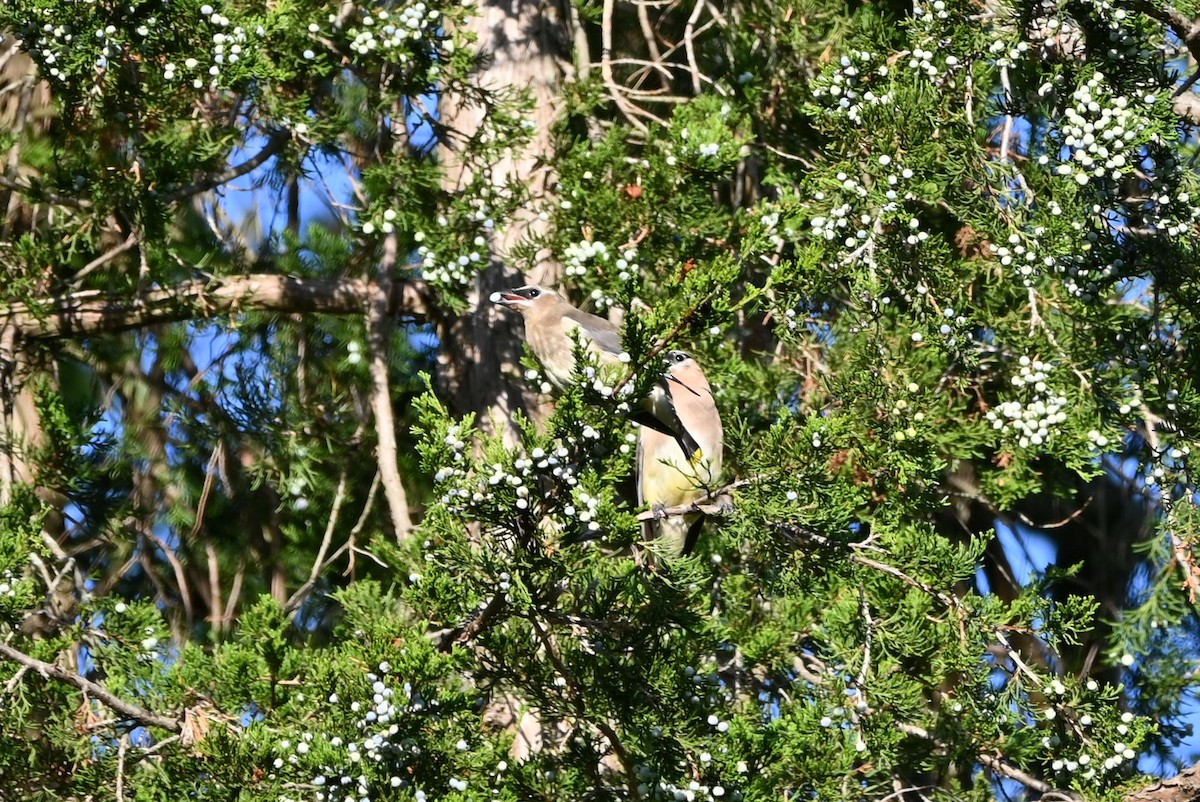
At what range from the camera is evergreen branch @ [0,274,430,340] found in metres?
5.50

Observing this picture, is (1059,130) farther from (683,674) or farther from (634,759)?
(634,759)

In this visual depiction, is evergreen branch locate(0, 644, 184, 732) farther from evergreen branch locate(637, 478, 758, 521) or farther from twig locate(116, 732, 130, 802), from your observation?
evergreen branch locate(637, 478, 758, 521)

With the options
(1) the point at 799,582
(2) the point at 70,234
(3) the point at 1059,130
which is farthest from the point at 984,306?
(2) the point at 70,234

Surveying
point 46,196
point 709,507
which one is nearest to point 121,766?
point 709,507

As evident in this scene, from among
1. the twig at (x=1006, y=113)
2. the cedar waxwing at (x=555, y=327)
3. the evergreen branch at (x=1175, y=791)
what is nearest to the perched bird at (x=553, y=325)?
the cedar waxwing at (x=555, y=327)

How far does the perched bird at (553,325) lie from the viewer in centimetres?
523

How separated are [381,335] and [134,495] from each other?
1.53 m

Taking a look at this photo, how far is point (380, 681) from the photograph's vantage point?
3.88 m

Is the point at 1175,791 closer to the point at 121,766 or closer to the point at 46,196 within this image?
the point at 121,766

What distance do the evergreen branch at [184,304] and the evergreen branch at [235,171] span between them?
35 centimetres

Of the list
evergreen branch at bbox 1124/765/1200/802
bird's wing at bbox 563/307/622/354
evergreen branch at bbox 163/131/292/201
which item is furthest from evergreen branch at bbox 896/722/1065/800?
evergreen branch at bbox 163/131/292/201

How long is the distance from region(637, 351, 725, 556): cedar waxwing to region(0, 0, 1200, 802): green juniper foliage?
107 mm

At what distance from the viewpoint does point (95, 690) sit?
4.15m

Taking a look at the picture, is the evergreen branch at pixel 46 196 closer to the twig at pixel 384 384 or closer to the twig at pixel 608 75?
the twig at pixel 384 384
